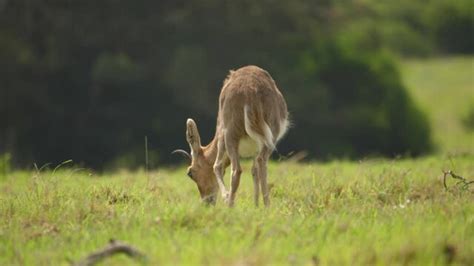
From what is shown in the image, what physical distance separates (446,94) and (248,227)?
34.5 m

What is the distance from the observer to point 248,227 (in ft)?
20.6

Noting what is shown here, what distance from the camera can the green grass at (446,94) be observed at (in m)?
35.8

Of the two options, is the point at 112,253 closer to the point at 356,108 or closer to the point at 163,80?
the point at 163,80

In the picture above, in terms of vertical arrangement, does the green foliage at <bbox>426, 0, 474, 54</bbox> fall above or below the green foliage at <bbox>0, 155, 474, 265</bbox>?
above

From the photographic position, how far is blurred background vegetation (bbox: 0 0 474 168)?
95.5ft

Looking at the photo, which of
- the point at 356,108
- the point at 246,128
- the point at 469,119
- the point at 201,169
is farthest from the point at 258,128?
the point at 469,119

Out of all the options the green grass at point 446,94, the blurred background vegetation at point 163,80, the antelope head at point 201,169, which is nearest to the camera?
the antelope head at point 201,169

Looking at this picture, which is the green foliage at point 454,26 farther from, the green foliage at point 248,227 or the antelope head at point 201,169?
the green foliage at point 248,227

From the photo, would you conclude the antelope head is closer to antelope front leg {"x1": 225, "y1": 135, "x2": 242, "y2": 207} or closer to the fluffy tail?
antelope front leg {"x1": 225, "y1": 135, "x2": 242, "y2": 207}

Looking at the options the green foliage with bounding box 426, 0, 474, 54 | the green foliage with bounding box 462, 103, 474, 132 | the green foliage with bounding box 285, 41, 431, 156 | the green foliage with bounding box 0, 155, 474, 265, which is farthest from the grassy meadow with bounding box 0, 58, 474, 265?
the green foliage with bounding box 426, 0, 474, 54

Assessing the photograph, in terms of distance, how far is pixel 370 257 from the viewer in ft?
18.4

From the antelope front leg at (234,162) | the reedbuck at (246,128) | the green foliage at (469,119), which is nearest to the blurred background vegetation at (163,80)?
the green foliage at (469,119)

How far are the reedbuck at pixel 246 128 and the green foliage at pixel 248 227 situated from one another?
34 cm

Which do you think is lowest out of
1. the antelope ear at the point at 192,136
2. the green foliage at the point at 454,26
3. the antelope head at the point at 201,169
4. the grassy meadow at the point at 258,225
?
the grassy meadow at the point at 258,225
